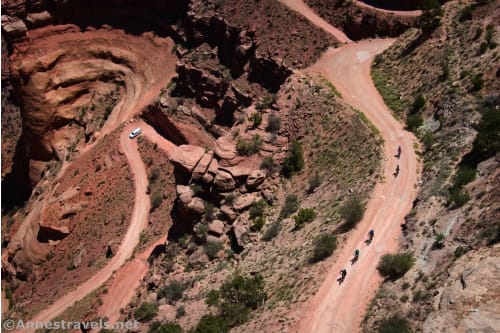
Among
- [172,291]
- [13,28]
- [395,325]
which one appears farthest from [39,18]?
[395,325]

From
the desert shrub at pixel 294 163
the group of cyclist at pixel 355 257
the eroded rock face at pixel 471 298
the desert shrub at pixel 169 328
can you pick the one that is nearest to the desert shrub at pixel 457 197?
the group of cyclist at pixel 355 257

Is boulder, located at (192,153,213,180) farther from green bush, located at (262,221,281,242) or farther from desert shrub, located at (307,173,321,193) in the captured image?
desert shrub, located at (307,173,321,193)

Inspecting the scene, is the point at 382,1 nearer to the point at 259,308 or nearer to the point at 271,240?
the point at 271,240

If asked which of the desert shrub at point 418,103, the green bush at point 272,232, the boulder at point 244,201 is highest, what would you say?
the boulder at point 244,201

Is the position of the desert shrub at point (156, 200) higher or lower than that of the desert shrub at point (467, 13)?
higher

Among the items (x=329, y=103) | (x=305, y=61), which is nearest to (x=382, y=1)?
(x=305, y=61)

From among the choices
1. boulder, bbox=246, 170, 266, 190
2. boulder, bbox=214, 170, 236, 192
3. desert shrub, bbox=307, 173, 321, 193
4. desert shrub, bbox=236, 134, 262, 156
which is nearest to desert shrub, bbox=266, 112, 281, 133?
desert shrub, bbox=236, 134, 262, 156

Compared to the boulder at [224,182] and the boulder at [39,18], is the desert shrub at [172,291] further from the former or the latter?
the boulder at [39,18]
